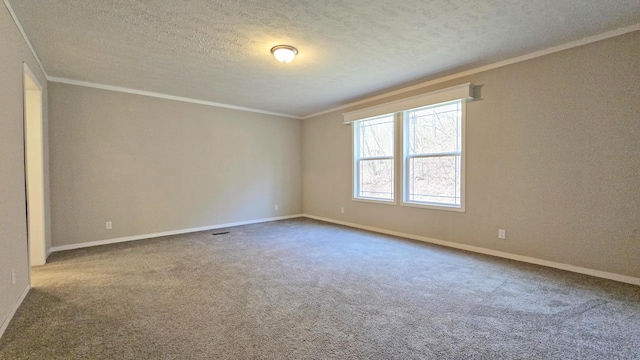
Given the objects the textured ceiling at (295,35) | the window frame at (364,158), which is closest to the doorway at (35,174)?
the textured ceiling at (295,35)

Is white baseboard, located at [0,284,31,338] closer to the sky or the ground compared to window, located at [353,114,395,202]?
closer to the ground

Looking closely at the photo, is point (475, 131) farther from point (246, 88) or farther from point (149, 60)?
point (149, 60)

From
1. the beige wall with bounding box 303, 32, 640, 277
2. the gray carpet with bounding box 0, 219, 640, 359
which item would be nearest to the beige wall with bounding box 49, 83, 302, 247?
the gray carpet with bounding box 0, 219, 640, 359

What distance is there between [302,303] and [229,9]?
2588 mm

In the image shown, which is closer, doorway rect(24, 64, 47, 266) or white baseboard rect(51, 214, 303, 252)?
doorway rect(24, 64, 47, 266)

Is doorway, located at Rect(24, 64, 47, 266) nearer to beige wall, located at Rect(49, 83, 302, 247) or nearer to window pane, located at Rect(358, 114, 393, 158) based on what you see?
beige wall, located at Rect(49, 83, 302, 247)

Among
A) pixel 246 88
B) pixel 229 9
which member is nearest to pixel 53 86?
pixel 246 88

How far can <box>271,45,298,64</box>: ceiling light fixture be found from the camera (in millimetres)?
3109

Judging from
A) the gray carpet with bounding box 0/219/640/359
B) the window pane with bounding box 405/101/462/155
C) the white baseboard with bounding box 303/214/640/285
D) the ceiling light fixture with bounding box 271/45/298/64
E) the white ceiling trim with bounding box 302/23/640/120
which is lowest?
the gray carpet with bounding box 0/219/640/359

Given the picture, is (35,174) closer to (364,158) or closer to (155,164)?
(155,164)

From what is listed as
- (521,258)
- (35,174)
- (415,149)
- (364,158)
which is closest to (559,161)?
(521,258)

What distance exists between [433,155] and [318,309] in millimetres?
3175

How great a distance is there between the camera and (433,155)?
14.7ft

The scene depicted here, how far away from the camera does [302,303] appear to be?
242 cm
